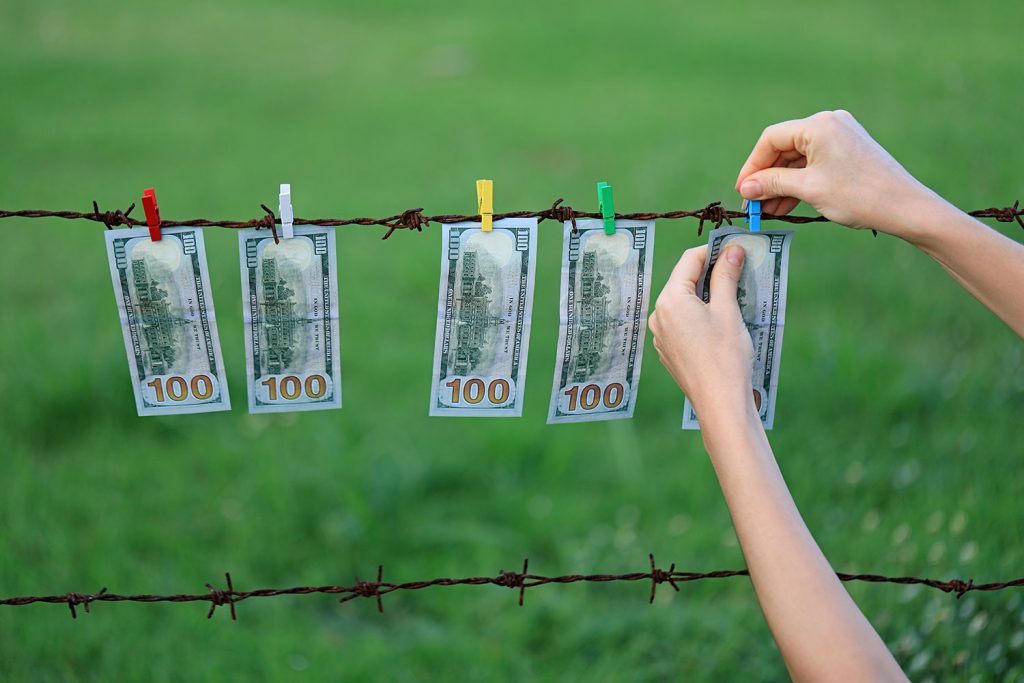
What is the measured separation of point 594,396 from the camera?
198cm

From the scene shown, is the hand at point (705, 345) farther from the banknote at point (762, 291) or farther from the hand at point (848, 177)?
the hand at point (848, 177)

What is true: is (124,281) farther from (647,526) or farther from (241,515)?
(647,526)

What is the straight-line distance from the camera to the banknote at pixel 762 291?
183 cm

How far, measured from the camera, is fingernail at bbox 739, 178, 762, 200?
5.78 ft

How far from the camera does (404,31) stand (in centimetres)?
1247

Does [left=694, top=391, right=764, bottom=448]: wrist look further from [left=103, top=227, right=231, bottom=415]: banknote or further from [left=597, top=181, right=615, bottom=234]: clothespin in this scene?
[left=103, top=227, right=231, bottom=415]: banknote

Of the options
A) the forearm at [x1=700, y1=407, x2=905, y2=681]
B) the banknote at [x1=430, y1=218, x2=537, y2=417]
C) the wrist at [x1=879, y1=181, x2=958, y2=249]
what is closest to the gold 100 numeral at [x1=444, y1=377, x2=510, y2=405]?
the banknote at [x1=430, y1=218, x2=537, y2=417]

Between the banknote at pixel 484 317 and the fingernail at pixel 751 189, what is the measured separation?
406mm

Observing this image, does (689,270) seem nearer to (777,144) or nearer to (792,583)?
(777,144)

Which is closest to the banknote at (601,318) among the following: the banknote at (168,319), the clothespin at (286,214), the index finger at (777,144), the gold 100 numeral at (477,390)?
the gold 100 numeral at (477,390)

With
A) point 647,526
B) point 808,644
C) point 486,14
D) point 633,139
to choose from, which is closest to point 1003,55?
point 633,139

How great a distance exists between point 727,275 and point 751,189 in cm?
17

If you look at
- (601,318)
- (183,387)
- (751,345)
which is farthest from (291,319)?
(751,345)

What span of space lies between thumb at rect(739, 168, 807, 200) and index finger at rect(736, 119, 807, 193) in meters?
0.02
